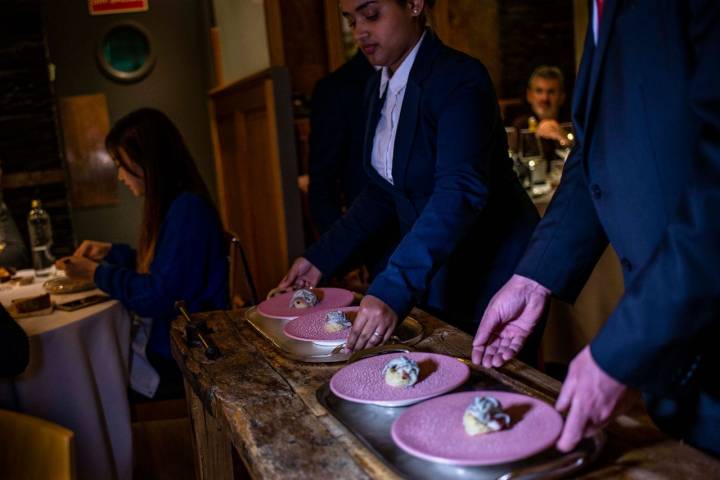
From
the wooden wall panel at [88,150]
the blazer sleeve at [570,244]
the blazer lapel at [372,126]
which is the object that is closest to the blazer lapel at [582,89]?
the blazer sleeve at [570,244]

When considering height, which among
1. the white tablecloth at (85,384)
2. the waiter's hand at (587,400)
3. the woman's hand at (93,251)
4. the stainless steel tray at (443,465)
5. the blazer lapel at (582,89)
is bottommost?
the white tablecloth at (85,384)

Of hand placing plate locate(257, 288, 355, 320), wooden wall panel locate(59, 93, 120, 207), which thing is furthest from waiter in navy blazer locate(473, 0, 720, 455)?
wooden wall panel locate(59, 93, 120, 207)

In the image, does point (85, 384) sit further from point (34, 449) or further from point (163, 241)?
point (34, 449)

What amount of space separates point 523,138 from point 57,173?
3269 mm

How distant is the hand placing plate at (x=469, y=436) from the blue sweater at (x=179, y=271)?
5.42ft

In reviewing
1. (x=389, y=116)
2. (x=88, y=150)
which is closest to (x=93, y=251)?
(x=389, y=116)

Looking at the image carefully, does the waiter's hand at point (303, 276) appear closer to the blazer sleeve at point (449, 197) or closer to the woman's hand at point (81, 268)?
the blazer sleeve at point (449, 197)

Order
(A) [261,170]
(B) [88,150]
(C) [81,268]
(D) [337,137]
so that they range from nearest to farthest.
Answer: (C) [81,268], (D) [337,137], (A) [261,170], (B) [88,150]

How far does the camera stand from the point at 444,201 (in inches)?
61.8

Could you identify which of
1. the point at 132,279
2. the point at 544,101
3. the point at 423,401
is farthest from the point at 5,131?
the point at 423,401

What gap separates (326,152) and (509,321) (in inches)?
74.4

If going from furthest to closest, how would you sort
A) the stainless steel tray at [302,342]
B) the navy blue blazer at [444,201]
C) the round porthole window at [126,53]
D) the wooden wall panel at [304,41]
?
the round porthole window at [126,53] < the wooden wall panel at [304,41] < the navy blue blazer at [444,201] < the stainless steel tray at [302,342]

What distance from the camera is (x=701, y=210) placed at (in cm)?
86

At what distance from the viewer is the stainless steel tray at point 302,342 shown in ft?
4.42
